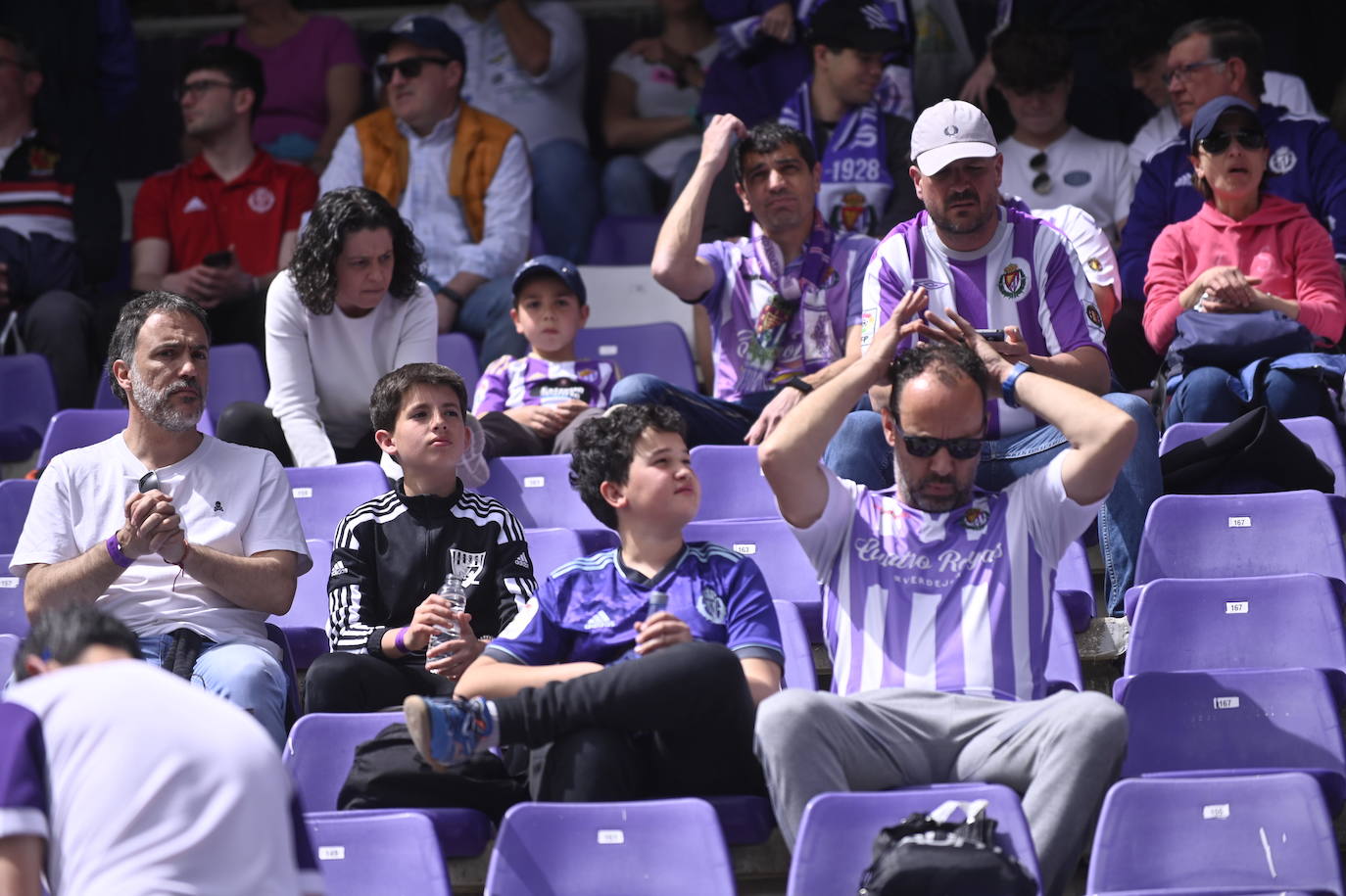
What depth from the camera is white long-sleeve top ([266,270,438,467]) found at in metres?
5.02

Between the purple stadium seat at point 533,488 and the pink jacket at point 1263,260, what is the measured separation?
165 cm

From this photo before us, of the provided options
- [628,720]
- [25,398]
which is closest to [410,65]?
[25,398]

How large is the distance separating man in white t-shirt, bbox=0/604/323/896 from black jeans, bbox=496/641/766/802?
806 millimetres

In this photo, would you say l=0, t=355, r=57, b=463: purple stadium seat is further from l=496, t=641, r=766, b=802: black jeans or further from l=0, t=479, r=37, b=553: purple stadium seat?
l=496, t=641, r=766, b=802: black jeans

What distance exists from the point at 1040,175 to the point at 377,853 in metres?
3.91

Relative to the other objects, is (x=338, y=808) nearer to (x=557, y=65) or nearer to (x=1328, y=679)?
(x=1328, y=679)

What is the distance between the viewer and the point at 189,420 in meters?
3.98

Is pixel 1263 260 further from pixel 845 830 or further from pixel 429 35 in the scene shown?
pixel 429 35

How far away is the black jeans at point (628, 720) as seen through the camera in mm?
3219

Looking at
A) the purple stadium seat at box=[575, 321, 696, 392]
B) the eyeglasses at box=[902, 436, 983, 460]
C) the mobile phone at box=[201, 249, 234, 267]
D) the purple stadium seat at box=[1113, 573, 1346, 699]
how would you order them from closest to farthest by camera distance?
1. the eyeglasses at box=[902, 436, 983, 460]
2. the purple stadium seat at box=[1113, 573, 1346, 699]
3. the purple stadium seat at box=[575, 321, 696, 392]
4. the mobile phone at box=[201, 249, 234, 267]

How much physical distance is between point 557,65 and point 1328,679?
4114mm

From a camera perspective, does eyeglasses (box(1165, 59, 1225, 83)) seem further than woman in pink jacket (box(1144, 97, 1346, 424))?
Yes

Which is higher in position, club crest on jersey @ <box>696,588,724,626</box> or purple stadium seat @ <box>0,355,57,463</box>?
purple stadium seat @ <box>0,355,57,463</box>

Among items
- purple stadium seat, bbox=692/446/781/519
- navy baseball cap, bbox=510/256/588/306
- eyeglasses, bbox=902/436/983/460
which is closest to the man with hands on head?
purple stadium seat, bbox=692/446/781/519
